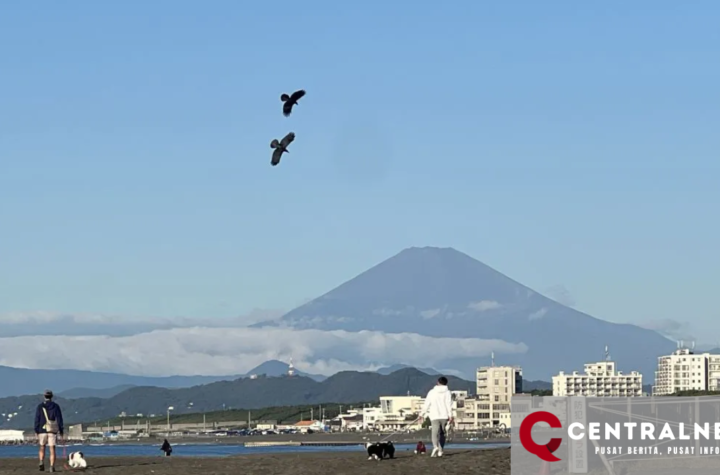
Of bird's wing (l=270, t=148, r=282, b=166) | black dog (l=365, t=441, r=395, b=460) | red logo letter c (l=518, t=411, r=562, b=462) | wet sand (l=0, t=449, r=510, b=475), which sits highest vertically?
bird's wing (l=270, t=148, r=282, b=166)

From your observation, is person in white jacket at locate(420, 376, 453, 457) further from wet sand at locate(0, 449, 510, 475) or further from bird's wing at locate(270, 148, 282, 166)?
bird's wing at locate(270, 148, 282, 166)

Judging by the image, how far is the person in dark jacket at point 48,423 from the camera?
2942 centimetres

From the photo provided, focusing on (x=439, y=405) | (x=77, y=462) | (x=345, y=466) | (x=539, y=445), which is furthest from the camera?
(x=77, y=462)

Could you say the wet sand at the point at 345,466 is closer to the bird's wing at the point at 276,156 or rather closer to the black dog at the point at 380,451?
the black dog at the point at 380,451

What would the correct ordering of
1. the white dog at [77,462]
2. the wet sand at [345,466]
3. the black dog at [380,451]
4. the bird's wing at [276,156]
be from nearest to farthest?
1. the wet sand at [345,466]
2. the black dog at [380,451]
3. the white dog at [77,462]
4. the bird's wing at [276,156]

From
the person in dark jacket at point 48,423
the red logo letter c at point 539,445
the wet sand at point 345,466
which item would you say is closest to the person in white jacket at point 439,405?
the wet sand at point 345,466

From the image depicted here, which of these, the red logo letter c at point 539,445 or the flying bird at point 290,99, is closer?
the red logo letter c at point 539,445

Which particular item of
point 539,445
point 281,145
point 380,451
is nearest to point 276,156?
point 281,145

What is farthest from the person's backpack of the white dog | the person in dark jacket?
the white dog

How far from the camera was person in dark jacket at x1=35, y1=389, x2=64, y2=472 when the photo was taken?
29422 millimetres

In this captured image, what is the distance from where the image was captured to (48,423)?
1164 inches

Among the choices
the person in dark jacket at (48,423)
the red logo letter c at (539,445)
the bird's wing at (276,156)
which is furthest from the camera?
the bird's wing at (276,156)

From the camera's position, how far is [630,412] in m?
26.8

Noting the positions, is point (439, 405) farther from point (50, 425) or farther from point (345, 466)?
point (50, 425)
